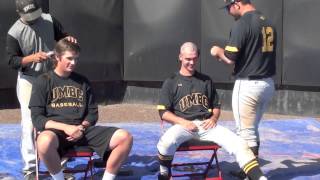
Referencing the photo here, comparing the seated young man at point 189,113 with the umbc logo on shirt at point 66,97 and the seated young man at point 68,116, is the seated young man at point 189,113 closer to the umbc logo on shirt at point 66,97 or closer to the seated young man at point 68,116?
the seated young man at point 68,116

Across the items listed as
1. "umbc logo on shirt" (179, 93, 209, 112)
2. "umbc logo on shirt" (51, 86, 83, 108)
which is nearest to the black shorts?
"umbc logo on shirt" (51, 86, 83, 108)

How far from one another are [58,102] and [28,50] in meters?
0.71

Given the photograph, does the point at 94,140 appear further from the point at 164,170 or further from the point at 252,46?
the point at 252,46

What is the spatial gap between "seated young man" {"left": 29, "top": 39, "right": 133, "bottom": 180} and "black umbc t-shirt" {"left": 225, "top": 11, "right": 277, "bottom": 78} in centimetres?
121

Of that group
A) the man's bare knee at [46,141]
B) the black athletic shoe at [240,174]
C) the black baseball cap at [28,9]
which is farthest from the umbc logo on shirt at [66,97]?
the black athletic shoe at [240,174]

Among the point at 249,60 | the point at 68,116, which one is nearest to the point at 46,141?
the point at 68,116

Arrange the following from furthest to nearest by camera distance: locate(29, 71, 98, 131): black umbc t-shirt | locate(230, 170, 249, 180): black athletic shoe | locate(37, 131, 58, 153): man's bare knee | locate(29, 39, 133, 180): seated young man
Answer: locate(230, 170, 249, 180): black athletic shoe
locate(29, 71, 98, 131): black umbc t-shirt
locate(29, 39, 133, 180): seated young man
locate(37, 131, 58, 153): man's bare knee

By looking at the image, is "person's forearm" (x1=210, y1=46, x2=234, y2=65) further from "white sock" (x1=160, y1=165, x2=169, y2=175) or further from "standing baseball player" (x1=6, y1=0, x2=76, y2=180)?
"standing baseball player" (x1=6, y1=0, x2=76, y2=180)

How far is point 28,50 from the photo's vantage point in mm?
5172

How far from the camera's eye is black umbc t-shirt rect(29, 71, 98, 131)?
4.70 m

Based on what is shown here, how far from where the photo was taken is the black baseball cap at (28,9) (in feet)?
16.3

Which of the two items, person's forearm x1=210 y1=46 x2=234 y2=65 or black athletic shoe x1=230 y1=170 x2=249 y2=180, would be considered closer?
person's forearm x1=210 y1=46 x2=234 y2=65

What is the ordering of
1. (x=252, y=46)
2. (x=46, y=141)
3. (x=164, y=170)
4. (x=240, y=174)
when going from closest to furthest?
(x=46, y=141)
(x=164, y=170)
(x=252, y=46)
(x=240, y=174)

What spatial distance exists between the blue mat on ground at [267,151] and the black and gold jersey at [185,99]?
713 millimetres
